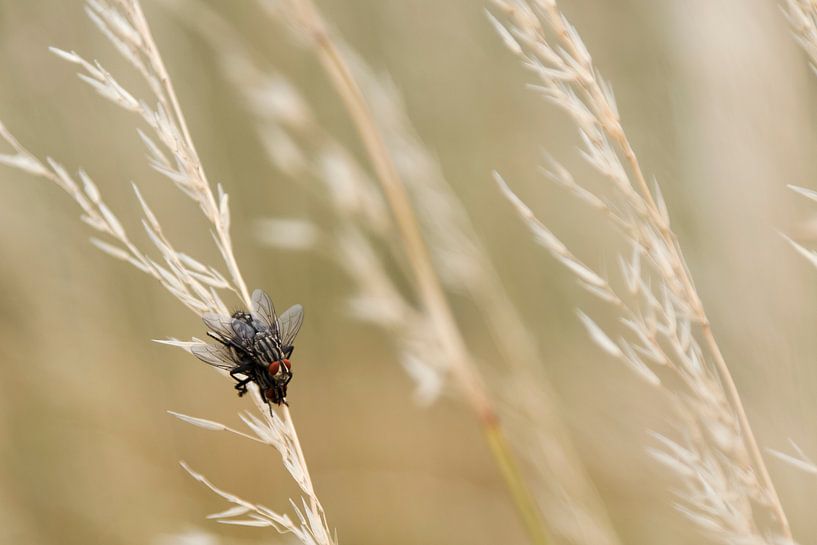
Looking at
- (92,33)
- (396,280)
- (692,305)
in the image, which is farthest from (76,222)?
(692,305)

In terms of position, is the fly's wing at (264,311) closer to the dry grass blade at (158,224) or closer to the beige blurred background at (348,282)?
the dry grass blade at (158,224)

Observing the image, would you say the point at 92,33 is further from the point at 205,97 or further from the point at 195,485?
the point at 195,485

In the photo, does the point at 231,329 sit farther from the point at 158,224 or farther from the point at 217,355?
the point at 158,224

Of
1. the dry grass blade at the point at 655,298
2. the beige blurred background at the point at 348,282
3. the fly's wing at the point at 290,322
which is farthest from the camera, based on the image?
the beige blurred background at the point at 348,282

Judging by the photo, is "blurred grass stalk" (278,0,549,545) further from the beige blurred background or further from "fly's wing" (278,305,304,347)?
the beige blurred background

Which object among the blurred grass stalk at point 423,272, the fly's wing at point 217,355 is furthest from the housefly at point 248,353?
the blurred grass stalk at point 423,272

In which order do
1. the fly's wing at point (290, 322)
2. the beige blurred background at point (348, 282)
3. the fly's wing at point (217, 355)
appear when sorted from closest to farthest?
the fly's wing at point (217, 355)
the fly's wing at point (290, 322)
the beige blurred background at point (348, 282)

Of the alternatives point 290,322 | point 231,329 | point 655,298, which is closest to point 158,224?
point 231,329
